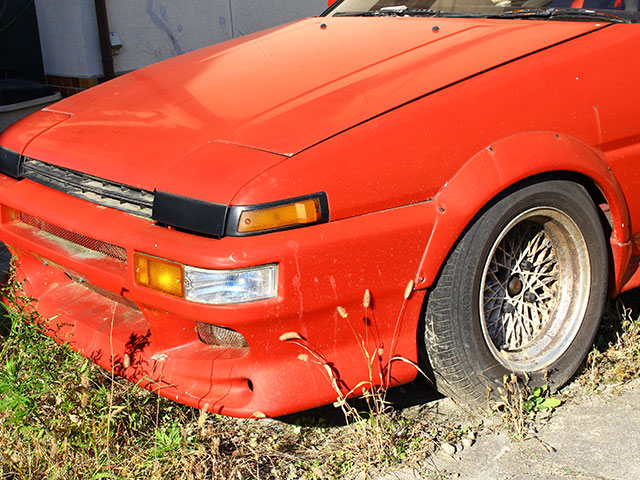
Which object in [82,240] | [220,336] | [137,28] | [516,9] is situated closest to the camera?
[220,336]

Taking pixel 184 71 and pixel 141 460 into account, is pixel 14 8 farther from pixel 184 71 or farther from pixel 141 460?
pixel 141 460

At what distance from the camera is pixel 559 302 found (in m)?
2.98

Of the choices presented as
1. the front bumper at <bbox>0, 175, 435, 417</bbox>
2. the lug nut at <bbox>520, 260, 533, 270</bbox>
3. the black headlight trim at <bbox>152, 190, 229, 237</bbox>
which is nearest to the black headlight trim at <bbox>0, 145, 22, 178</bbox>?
the front bumper at <bbox>0, 175, 435, 417</bbox>

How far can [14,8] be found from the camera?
6.70 meters

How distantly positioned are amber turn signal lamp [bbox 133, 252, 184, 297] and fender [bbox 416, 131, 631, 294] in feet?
2.53

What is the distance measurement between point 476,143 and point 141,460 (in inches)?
59.7

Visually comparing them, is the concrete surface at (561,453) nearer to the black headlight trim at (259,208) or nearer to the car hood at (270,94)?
the black headlight trim at (259,208)

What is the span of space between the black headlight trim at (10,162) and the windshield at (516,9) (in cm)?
172

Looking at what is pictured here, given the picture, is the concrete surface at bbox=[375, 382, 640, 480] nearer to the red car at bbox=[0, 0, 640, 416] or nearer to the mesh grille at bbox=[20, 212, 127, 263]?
the red car at bbox=[0, 0, 640, 416]

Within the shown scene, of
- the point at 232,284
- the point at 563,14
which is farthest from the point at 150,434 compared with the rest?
the point at 563,14

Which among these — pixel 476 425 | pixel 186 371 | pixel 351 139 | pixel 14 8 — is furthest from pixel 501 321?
pixel 14 8

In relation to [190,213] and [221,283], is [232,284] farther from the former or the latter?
[190,213]

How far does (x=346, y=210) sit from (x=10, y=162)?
149 cm

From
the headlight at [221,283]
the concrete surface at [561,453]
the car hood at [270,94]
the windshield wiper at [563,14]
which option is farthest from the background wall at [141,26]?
the concrete surface at [561,453]
